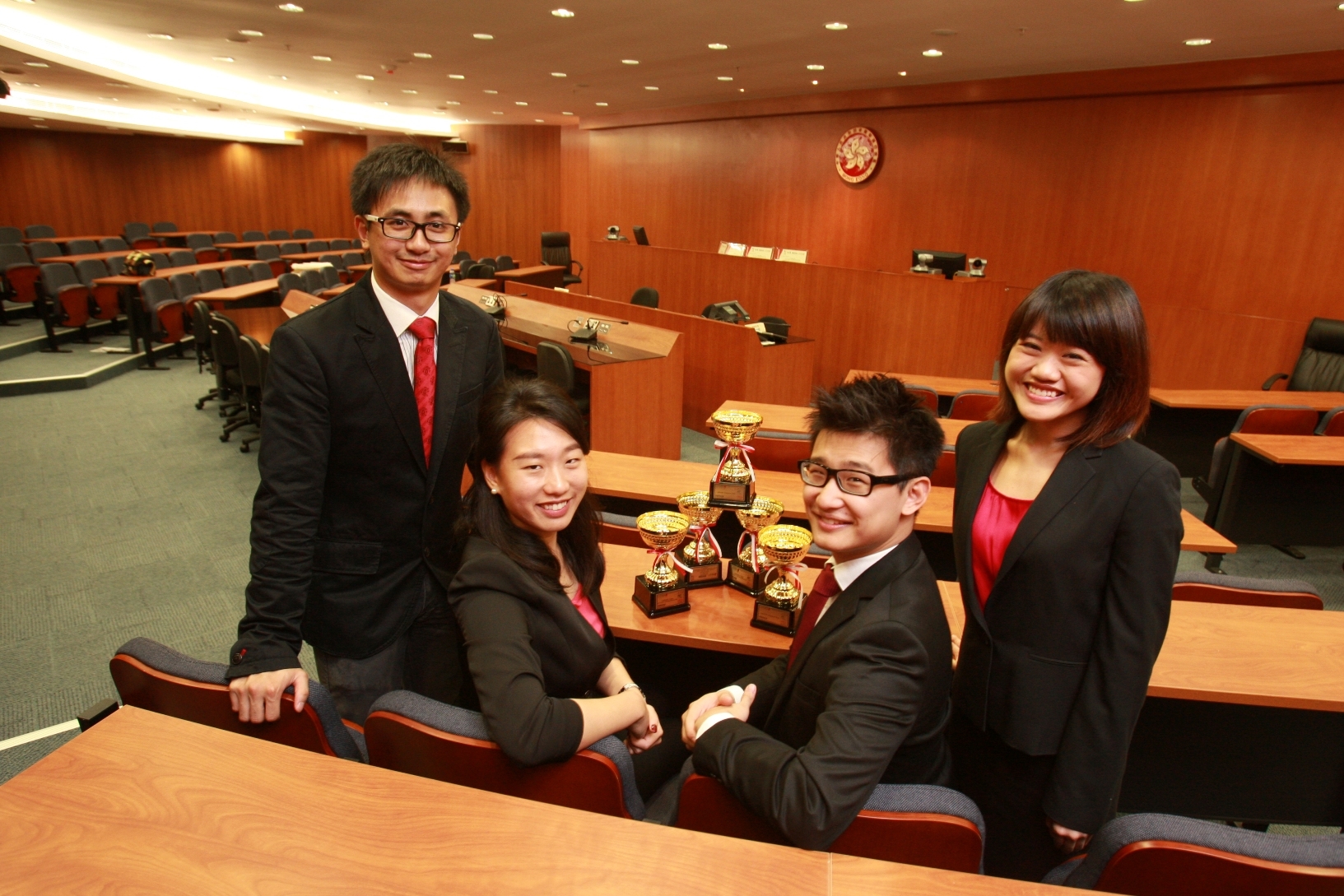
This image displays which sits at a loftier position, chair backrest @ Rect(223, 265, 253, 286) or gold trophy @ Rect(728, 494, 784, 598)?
chair backrest @ Rect(223, 265, 253, 286)

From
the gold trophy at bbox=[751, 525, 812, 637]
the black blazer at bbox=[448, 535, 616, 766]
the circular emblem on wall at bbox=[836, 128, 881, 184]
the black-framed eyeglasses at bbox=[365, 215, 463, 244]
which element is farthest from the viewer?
the circular emblem on wall at bbox=[836, 128, 881, 184]

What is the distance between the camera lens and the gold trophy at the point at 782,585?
6.56ft

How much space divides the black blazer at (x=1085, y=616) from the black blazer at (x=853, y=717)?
0.66 ft

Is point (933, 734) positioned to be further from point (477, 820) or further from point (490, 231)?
point (490, 231)

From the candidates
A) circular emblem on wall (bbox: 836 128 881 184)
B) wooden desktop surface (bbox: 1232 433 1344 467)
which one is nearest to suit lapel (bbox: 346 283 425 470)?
wooden desktop surface (bbox: 1232 433 1344 467)

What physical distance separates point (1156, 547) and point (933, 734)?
530mm

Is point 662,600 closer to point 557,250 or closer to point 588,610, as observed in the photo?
point 588,610

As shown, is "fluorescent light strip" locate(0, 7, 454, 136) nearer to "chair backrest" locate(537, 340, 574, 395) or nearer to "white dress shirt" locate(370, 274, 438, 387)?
"chair backrest" locate(537, 340, 574, 395)

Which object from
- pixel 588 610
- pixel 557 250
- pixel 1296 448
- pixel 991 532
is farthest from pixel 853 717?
pixel 557 250

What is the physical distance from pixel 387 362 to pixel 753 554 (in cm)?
115

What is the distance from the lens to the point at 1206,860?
1.06 meters

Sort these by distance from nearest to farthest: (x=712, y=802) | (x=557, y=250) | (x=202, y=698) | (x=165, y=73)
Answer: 1. (x=712, y=802)
2. (x=202, y=698)
3. (x=165, y=73)
4. (x=557, y=250)

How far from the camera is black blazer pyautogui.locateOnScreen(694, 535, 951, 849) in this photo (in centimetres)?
115

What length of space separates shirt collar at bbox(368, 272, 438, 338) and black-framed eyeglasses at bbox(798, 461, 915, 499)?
38.0 inches
